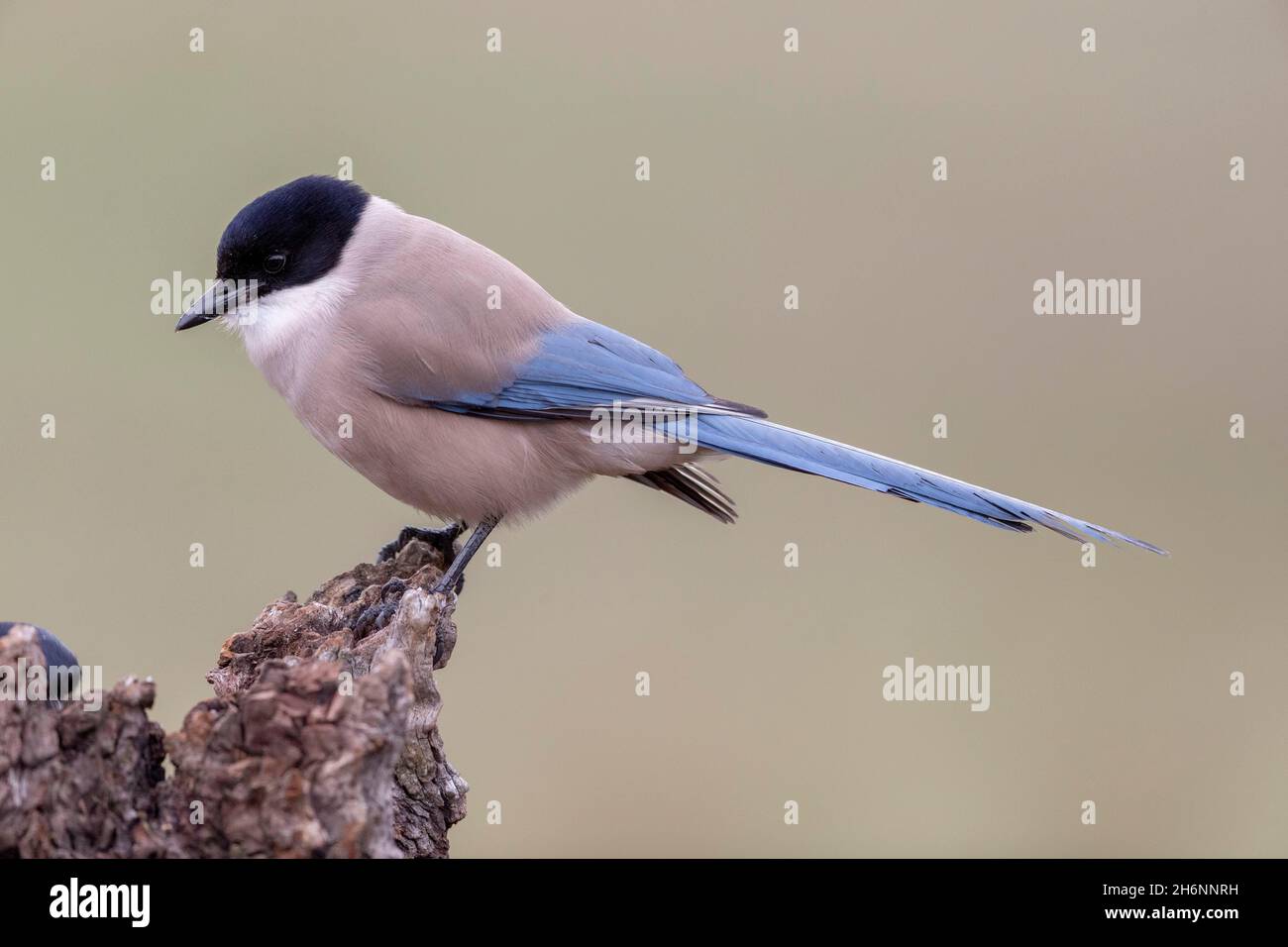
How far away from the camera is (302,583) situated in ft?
23.7

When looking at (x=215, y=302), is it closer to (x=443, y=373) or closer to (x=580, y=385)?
(x=443, y=373)

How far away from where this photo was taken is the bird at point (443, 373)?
462 cm

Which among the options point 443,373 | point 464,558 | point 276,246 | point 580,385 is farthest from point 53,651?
point 580,385

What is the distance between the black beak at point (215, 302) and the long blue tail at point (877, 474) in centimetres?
173

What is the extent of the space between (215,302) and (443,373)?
0.88m

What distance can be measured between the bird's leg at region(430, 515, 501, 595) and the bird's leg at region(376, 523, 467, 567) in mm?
275

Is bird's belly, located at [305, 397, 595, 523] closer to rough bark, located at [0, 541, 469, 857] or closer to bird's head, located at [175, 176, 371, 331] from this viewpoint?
bird's head, located at [175, 176, 371, 331]

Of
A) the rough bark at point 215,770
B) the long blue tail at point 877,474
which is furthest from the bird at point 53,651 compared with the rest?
the long blue tail at point 877,474

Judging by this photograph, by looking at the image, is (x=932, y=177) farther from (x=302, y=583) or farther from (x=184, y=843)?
(x=184, y=843)

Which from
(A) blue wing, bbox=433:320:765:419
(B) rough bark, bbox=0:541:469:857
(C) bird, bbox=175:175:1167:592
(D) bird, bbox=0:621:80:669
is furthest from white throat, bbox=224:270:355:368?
(B) rough bark, bbox=0:541:469:857

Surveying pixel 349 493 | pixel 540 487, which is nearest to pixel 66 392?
pixel 349 493

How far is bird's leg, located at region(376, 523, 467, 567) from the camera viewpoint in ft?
16.6

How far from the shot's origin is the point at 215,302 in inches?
186

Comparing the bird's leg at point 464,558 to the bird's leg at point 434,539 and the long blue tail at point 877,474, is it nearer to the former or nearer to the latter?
the bird's leg at point 434,539
